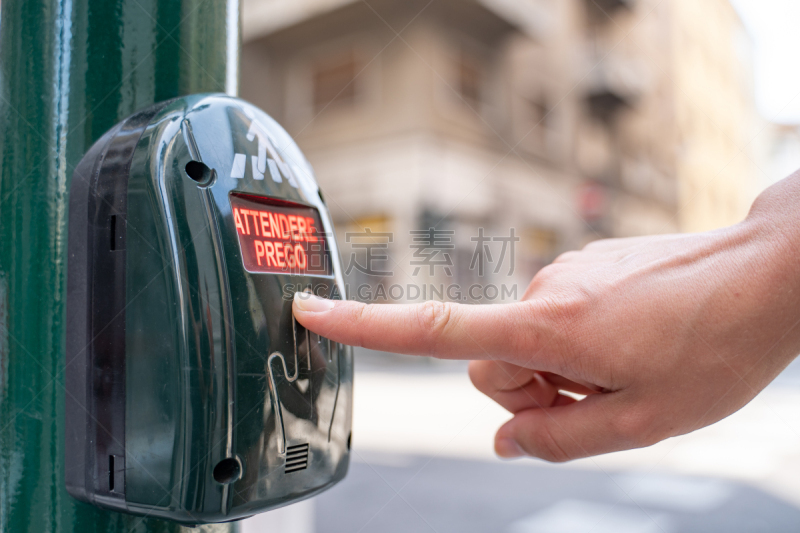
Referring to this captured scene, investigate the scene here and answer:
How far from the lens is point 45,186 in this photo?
0.93 metres

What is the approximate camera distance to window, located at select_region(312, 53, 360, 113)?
1230 cm

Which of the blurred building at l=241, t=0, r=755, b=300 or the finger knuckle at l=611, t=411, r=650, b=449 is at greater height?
the blurred building at l=241, t=0, r=755, b=300

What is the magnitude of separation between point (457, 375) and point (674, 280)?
10579 millimetres

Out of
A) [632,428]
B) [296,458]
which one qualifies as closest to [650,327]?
[632,428]

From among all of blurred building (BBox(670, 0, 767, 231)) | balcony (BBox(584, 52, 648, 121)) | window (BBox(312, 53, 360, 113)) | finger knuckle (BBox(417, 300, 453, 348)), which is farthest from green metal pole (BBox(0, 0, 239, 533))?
blurred building (BBox(670, 0, 767, 231))

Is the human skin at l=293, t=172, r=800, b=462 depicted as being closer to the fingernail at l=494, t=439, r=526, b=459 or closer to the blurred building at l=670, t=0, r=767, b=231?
the fingernail at l=494, t=439, r=526, b=459

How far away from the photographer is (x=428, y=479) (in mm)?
4973

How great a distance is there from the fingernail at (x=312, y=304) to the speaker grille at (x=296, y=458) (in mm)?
187

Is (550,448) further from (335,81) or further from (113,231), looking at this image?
(335,81)

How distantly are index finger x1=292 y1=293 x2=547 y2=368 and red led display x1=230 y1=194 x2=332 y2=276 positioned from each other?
130 mm

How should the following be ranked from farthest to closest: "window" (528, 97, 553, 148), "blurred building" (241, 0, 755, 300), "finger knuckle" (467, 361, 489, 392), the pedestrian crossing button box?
"window" (528, 97, 553, 148), "blurred building" (241, 0, 755, 300), "finger knuckle" (467, 361, 489, 392), the pedestrian crossing button box

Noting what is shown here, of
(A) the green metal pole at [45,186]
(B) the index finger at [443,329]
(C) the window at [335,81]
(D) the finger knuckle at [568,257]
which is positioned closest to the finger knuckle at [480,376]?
(D) the finger knuckle at [568,257]

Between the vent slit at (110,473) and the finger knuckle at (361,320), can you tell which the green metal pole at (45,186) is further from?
the finger knuckle at (361,320)

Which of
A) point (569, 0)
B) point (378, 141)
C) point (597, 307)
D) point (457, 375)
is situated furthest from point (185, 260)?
point (569, 0)
